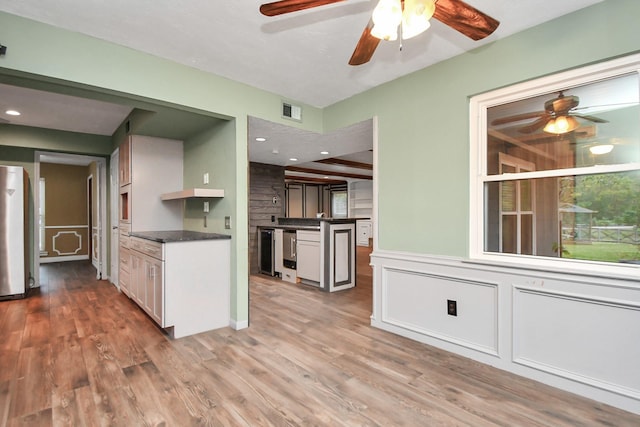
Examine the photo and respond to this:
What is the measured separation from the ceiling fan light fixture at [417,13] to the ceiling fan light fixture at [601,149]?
1529mm

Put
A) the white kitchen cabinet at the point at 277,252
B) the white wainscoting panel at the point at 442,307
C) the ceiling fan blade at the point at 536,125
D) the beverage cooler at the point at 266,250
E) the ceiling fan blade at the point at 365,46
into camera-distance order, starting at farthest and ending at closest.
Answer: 1. the beverage cooler at the point at 266,250
2. the white kitchen cabinet at the point at 277,252
3. the white wainscoting panel at the point at 442,307
4. the ceiling fan blade at the point at 536,125
5. the ceiling fan blade at the point at 365,46

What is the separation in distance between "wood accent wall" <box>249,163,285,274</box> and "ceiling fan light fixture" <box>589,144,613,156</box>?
509cm

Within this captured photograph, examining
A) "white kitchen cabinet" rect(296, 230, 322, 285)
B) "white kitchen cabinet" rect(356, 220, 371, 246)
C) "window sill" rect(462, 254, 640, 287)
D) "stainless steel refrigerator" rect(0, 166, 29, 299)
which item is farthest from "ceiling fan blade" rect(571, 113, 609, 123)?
"white kitchen cabinet" rect(356, 220, 371, 246)

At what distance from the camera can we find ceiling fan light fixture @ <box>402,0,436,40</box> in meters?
1.37

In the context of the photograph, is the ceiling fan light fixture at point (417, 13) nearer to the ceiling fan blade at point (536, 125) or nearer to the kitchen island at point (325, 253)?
the ceiling fan blade at point (536, 125)

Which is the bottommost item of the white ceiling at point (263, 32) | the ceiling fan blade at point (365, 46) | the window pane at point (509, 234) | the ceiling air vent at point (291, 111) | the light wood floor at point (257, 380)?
the light wood floor at point (257, 380)

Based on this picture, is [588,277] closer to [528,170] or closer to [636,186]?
[636,186]

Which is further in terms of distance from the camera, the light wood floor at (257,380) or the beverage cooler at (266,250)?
the beverage cooler at (266,250)

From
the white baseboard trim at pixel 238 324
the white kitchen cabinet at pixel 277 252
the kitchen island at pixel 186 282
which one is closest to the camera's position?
the kitchen island at pixel 186 282

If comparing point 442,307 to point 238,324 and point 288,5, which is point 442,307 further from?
point 288,5

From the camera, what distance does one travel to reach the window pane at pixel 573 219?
6.48 ft

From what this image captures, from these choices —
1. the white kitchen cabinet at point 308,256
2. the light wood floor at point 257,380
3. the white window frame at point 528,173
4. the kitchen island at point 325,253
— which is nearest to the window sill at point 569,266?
the white window frame at point 528,173

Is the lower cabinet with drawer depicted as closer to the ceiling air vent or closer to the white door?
the white door

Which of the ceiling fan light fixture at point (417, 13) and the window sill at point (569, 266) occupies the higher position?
the ceiling fan light fixture at point (417, 13)
